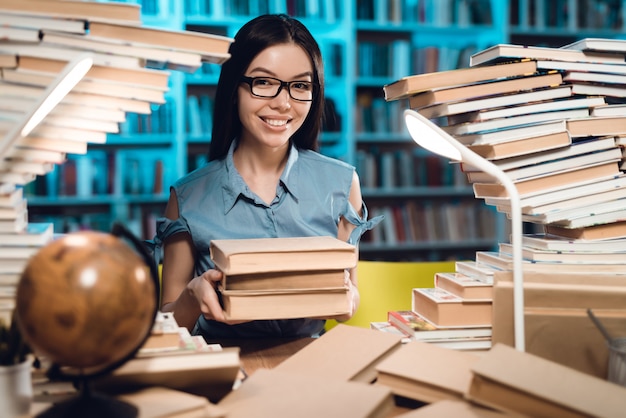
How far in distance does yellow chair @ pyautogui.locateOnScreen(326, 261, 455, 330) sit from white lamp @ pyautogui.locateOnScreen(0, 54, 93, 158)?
1187 millimetres

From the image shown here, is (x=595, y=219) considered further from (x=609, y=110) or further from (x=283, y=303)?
(x=283, y=303)

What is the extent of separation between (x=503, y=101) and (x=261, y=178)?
0.81 metres

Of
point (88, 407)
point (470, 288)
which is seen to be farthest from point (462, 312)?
point (88, 407)

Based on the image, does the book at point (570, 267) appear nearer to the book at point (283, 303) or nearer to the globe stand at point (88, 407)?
the book at point (283, 303)

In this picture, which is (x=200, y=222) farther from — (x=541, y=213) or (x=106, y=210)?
(x=106, y=210)

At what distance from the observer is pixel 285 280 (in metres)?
1.15

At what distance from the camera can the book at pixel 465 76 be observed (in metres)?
1.23

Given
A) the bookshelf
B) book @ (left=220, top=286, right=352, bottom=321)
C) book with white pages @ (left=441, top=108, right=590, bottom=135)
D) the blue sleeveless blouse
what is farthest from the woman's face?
the bookshelf

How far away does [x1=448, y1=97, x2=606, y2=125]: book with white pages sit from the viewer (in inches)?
48.3

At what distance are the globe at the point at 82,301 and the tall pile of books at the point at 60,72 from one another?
0.91 feet

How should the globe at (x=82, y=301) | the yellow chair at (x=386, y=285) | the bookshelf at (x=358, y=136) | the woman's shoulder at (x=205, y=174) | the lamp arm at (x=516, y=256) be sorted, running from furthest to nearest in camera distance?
the bookshelf at (x=358, y=136)
the yellow chair at (x=386, y=285)
the woman's shoulder at (x=205, y=174)
the lamp arm at (x=516, y=256)
the globe at (x=82, y=301)

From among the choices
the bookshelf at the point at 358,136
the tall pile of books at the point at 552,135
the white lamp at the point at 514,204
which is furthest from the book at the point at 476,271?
the bookshelf at the point at 358,136

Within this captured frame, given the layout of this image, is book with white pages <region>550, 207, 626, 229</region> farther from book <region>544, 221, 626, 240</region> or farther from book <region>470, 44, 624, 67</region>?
book <region>470, 44, 624, 67</region>

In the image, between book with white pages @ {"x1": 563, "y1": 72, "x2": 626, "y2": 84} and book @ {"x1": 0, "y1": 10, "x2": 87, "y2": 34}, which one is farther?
book with white pages @ {"x1": 563, "y1": 72, "x2": 626, "y2": 84}
